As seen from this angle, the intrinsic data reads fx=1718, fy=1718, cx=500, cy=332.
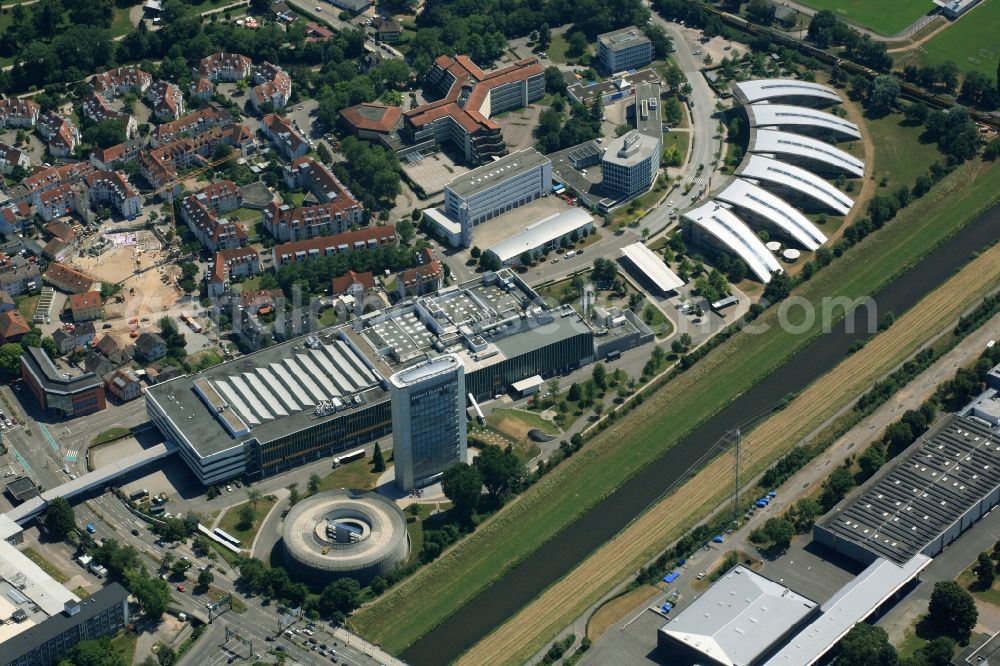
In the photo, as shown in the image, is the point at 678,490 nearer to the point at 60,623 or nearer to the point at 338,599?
the point at 338,599

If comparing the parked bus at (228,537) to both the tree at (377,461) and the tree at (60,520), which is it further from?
the tree at (377,461)

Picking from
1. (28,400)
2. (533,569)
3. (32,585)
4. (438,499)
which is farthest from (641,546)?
(28,400)

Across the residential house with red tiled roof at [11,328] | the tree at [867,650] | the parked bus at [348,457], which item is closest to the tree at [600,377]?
the parked bus at [348,457]

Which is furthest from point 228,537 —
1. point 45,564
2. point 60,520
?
point 45,564

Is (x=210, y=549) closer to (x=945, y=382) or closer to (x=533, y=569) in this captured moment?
(x=533, y=569)

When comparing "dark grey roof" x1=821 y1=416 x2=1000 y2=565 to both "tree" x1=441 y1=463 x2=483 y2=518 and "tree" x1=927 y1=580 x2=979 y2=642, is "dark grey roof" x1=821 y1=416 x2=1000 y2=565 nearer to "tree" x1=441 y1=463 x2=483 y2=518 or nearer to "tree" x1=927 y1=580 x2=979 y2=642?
"tree" x1=927 y1=580 x2=979 y2=642

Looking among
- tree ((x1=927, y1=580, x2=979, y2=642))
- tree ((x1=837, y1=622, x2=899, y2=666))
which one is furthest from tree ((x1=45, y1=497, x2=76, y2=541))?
tree ((x1=927, y1=580, x2=979, y2=642))
